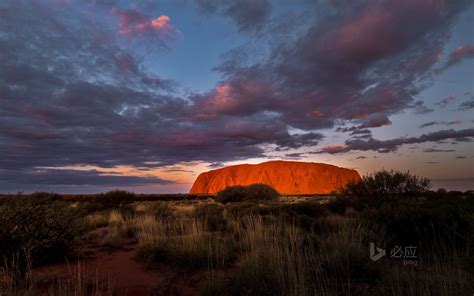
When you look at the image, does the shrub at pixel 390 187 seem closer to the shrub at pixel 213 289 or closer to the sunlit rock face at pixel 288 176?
the shrub at pixel 213 289

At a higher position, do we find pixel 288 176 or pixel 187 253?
pixel 288 176

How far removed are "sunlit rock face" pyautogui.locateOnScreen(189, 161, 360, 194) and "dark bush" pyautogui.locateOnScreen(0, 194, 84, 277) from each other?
7920cm

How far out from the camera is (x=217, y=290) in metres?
3.75

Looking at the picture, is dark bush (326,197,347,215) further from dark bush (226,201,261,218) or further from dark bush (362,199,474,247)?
dark bush (362,199,474,247)

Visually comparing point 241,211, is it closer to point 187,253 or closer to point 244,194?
point 187,253

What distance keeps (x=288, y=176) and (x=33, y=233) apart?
90.5m

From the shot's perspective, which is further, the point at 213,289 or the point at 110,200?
the point at 110,200

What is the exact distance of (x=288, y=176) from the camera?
92.6 metres

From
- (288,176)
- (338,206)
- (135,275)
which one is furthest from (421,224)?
(288,176)

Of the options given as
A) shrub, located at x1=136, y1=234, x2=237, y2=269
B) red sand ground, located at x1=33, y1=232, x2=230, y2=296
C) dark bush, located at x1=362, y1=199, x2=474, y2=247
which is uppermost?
dark bush, located at x1=362, y1=199, x2=474, y2=247

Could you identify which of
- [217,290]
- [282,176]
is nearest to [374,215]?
[217,290]

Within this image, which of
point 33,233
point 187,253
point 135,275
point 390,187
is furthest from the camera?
point 390,187

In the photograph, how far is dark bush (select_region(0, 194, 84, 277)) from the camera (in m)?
5.20

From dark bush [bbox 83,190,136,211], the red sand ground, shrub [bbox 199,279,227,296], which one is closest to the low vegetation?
shrub [bbox 199,279,227,296]
